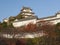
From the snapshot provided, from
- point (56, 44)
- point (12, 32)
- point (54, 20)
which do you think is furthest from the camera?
point (54, 20)

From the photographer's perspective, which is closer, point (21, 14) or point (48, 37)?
point (48, 37)

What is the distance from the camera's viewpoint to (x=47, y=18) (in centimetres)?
2969

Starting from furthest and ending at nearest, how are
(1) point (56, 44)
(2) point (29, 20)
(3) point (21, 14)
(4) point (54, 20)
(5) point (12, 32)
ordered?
(3) point (21, 14) → (2) point (29, 20) → (4) point (54, 20) → (5) point (12, 32) → (1) point (56, 44)

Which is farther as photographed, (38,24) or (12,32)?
(38,24)

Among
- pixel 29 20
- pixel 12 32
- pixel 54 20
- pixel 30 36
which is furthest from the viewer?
pixel 29 20

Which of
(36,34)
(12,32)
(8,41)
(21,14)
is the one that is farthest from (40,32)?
(21,14)

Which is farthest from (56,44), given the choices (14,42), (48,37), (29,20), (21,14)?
(21,14)

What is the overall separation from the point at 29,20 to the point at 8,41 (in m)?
11.3

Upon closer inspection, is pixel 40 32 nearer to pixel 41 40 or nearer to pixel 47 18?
pixel 41 40

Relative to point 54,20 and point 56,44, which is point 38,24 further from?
point 56,44

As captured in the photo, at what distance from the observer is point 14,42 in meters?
20.0

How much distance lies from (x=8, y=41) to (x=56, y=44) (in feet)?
14.0

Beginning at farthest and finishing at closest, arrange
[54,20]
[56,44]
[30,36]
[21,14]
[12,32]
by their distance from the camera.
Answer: [21,14]
[54,20]
[30,36]
[12,32]
[56,44]

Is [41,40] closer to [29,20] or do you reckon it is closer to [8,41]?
[8,41]
